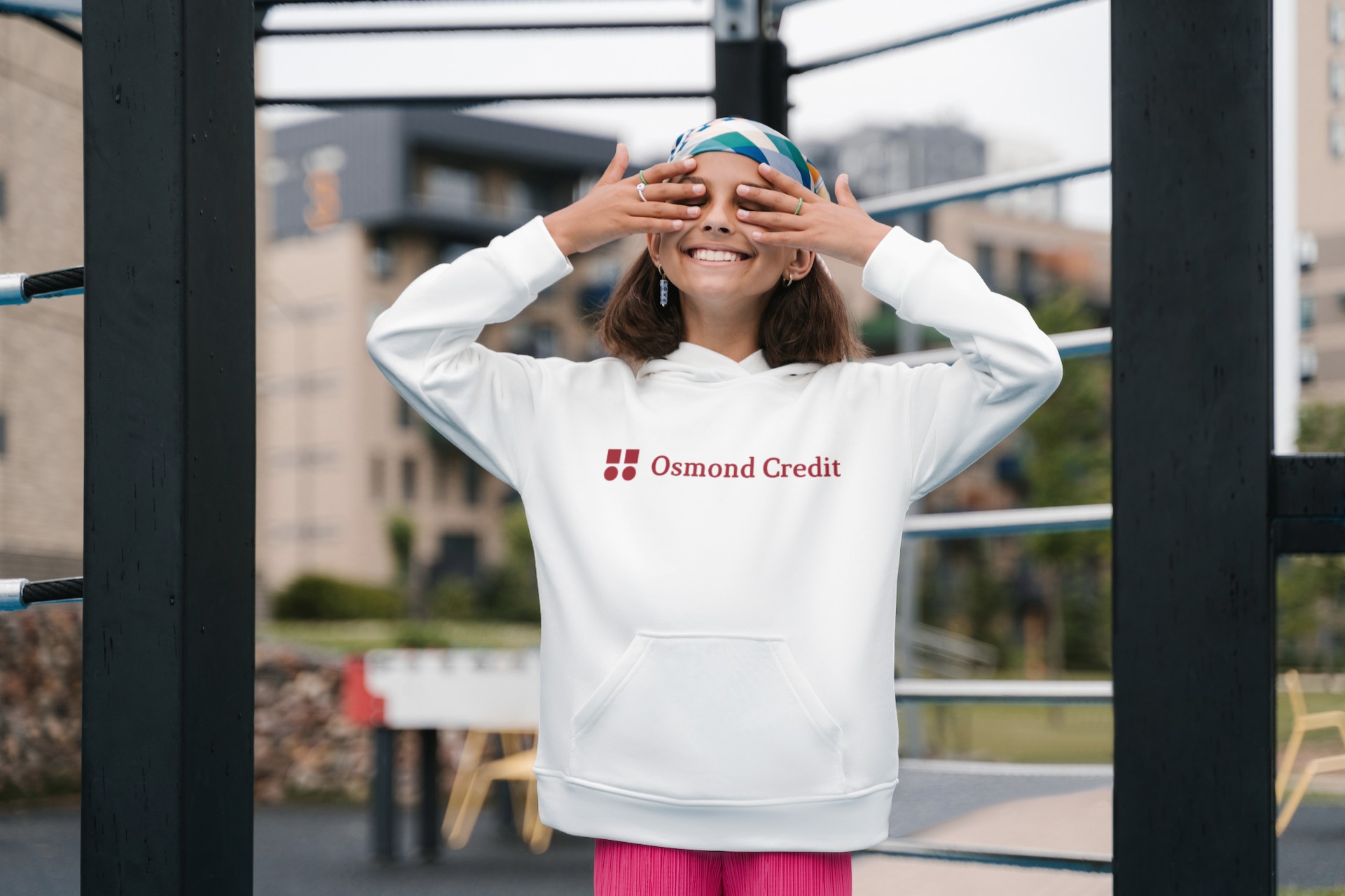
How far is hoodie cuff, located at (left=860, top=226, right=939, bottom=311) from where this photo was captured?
1.50 metres

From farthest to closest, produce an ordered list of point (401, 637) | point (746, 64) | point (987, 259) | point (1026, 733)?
point (987, 259) → point (1026, 733) → point (401, 637) → point (746, 64)

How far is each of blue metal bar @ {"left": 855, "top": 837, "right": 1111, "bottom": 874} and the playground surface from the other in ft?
0.36

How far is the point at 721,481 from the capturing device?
4.87 feet

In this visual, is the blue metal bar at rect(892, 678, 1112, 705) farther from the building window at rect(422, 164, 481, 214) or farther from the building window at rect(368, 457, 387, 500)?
the building window at rect(422, 164, 481, 214)

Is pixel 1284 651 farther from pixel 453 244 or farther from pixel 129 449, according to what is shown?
pixel 453 244

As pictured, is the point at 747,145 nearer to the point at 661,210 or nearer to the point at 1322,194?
the point at 661,210

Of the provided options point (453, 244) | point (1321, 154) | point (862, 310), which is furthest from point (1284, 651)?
point (453, 244)

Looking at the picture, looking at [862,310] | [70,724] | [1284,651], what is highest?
[862,310]

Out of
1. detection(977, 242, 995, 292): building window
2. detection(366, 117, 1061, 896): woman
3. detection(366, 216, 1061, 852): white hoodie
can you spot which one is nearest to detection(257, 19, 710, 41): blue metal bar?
detection(366, 117, 1061, 896): woman

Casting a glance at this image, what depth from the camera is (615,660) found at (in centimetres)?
145

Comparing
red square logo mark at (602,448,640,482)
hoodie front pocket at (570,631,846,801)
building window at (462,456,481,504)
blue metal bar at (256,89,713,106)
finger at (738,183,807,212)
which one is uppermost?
blue metal bar at (256,89,713,106)

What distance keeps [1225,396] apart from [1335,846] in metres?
5.71

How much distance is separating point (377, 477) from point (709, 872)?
116ft

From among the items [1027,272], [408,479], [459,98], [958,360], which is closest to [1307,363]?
[958,360]
